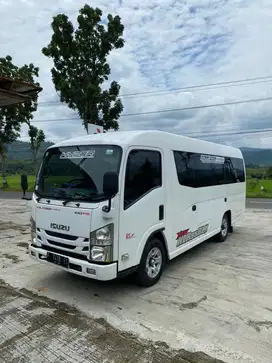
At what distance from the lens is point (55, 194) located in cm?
436

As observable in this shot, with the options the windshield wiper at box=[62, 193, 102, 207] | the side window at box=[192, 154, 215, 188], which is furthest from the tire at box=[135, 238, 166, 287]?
the side window at box=[192, 154, 215, 188]

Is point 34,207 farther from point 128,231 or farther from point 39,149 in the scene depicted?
point 39,149

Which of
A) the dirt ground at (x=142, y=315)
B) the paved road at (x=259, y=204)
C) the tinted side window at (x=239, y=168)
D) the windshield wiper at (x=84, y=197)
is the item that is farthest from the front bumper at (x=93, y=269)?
the paved road at (x=259, y=204)

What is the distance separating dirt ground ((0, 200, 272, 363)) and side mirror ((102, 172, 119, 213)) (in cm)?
143

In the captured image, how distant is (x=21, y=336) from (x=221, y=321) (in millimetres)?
2371

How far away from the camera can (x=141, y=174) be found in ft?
14.1

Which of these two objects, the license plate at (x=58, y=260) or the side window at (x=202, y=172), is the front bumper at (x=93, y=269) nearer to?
the license plate at (x=58, y=260)

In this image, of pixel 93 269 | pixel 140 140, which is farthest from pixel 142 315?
pixel 140 140

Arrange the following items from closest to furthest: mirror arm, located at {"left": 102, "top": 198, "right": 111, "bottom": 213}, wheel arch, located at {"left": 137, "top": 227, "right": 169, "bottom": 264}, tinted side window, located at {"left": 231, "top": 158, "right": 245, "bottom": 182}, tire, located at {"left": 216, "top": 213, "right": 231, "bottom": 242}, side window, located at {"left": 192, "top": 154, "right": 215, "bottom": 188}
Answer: mirror arm, located at {"left": 102, "top": 198, "right": 111, "bottom": 213} < wheel arch, located at {"left": 137, "top": 227, "right": 169, "bottom": 264} < side window, located at {"left": 192, "top": 154, "right": 215, "bottom": 188} < tire, located at {"left": 216, "top": 213, "right": 231, "bottom": 242} < tinted side window, located at {"left": 231, "top": 158, "right": 245, "bottom": 182}

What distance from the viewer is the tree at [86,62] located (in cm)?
1819

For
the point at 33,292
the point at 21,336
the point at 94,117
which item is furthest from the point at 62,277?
the point at 94,117

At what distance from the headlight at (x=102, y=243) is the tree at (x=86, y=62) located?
50.9ft

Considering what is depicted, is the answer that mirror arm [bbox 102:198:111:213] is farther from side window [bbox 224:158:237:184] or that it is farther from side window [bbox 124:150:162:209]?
side window [bbox 224:158:237:184]

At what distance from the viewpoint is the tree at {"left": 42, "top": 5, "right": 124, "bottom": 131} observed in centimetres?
1819
